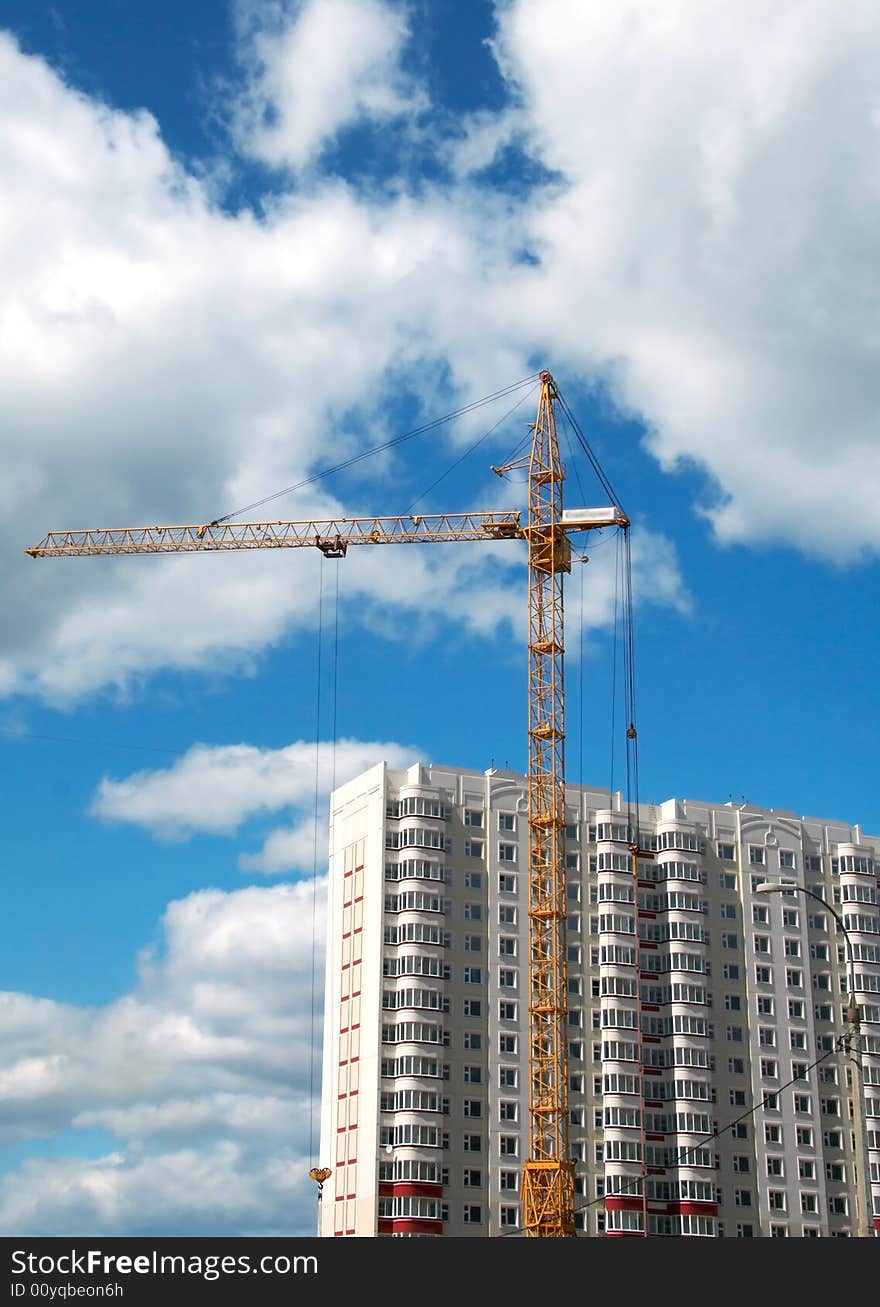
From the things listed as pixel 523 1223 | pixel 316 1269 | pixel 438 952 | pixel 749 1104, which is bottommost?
pixel 316 1269

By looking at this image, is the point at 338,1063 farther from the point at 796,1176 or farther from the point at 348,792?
the point at 796,1176

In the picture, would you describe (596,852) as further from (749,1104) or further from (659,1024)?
(749,1104)

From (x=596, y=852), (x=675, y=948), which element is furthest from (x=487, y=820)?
(x=675, y=948)

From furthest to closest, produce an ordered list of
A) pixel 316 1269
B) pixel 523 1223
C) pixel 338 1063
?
pixel 338 1063 < pixel 523 1223 < pixel 316 1269

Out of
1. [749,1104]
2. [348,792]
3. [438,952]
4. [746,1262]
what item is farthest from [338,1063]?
[746,1262]

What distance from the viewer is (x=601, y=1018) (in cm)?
16662

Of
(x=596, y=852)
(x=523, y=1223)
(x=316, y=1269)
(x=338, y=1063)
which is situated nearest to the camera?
(x=316, y=1269)

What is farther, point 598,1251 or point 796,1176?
point 796,1176

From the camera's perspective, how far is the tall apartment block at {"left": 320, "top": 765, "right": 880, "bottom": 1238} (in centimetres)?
15538

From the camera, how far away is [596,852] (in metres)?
173

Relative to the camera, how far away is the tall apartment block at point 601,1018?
155m

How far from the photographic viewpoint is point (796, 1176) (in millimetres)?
167250

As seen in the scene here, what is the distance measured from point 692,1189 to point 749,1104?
11.9 metres

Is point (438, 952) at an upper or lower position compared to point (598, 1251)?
upper
